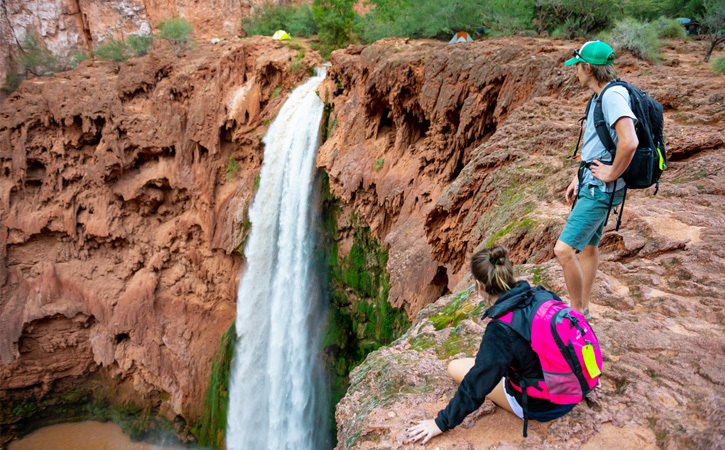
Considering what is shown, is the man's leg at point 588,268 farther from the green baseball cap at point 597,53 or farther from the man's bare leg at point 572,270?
the green baseball cap at point 597,53

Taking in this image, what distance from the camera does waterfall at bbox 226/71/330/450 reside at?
11812 millimetres

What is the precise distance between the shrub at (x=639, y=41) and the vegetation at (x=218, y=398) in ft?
41.3

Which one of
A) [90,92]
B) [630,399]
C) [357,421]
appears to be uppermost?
[90,92]

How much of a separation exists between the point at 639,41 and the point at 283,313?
1058 cm

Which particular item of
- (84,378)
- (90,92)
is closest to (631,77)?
(90,92)

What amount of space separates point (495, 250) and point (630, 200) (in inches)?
120

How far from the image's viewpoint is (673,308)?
2863mm

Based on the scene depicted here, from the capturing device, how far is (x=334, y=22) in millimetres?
17500

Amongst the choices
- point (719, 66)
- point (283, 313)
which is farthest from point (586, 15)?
point (283, 313)

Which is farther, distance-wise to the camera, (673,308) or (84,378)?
(84,378)

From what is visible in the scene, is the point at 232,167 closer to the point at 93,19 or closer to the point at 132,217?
the point at 132,217

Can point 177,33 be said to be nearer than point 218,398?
No

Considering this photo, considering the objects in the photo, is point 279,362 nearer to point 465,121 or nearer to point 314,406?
point 314,406

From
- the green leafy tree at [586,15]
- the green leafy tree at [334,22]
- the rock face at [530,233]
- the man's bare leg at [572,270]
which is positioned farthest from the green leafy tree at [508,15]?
the man's bare leg at [572,270]
